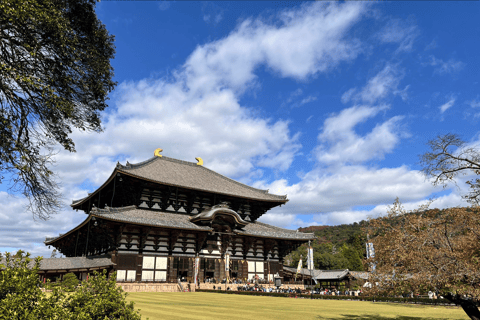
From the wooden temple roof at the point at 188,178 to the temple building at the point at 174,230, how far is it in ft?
0.45

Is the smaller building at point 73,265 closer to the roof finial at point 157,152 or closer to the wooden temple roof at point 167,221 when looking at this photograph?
the wooden temple roof at point 167,221

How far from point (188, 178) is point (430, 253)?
101 feet

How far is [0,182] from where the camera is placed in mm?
10062

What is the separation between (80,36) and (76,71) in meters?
1.48

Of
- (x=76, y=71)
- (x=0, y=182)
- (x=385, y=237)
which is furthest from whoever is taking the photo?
(x=76, y=71)

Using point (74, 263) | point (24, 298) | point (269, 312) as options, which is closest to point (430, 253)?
point (269, 312)

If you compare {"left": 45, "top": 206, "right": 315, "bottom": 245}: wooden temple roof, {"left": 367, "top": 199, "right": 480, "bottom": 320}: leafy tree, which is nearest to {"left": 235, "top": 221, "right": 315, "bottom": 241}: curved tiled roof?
{"left": 45, "top": 206, "right": 315, "bottom": 245}: wooden temple roof

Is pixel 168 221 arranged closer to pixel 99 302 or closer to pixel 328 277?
pixel 99 302

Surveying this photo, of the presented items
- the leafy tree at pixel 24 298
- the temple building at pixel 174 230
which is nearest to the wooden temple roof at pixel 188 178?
the temple building at pixel 174 230

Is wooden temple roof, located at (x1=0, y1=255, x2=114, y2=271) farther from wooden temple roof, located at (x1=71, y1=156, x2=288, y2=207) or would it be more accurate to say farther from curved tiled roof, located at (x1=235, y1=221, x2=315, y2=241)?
curved tiled roof, located at (x1=235, y1=221, x2=315, y2=241)

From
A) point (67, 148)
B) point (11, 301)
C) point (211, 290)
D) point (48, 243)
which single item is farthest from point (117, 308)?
point (48, 243)

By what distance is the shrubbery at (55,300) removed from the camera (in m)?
5.97

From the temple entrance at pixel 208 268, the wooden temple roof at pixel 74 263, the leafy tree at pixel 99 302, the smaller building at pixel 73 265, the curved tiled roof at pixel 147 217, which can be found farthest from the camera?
the temple entrance at pixel 208 268

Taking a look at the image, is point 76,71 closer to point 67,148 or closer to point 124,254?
point 67,148
